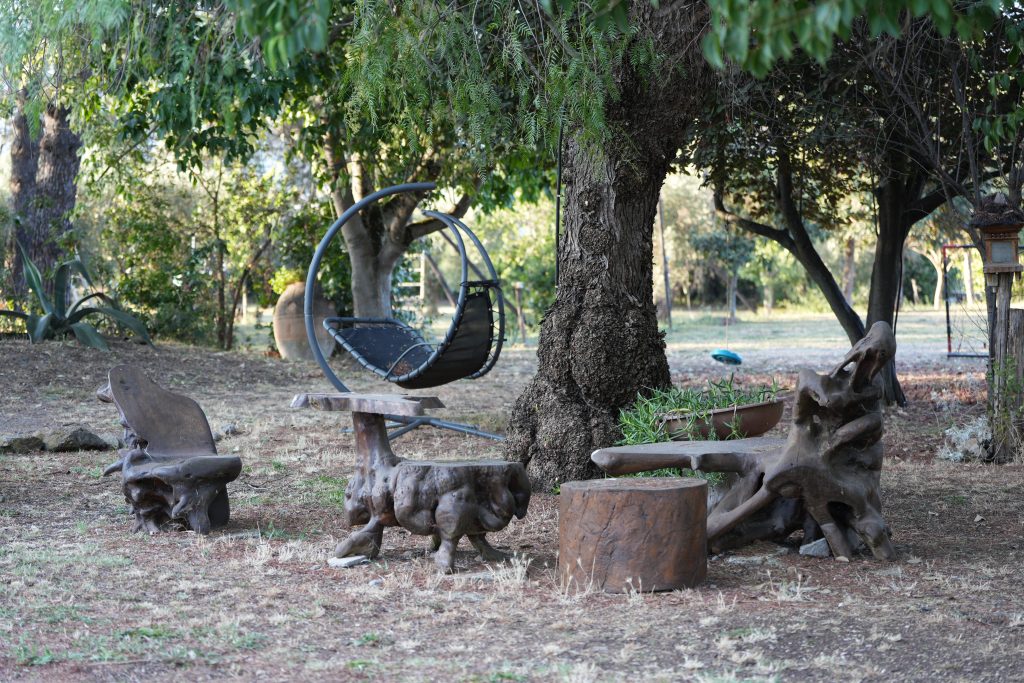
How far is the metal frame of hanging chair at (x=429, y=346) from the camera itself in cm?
697

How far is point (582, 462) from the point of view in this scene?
556 cm

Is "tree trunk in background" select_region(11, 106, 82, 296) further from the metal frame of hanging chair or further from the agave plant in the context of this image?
the metal frame of hanging chair

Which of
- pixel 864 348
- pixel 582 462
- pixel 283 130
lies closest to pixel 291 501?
pixel 582 462

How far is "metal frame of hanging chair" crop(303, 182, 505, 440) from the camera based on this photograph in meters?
6.97

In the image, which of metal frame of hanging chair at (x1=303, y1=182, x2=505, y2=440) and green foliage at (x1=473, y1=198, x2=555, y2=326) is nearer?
metal frame of hanging chair at (x1=303, y1=182, x2=505, y2=440)

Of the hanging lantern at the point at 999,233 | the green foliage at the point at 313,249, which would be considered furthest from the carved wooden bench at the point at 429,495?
the green foliage at the point at 313,249

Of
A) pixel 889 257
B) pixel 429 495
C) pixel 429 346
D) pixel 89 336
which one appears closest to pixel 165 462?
pixel 429 495

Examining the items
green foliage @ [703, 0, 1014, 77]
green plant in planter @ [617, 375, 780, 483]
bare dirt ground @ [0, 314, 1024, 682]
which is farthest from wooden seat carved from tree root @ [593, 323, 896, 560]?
green foliage @ [703, 0, 1014, 77]

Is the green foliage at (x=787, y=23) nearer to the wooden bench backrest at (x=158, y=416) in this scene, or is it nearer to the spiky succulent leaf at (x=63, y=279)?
the wooden bench backrest at (x=158, y=416)

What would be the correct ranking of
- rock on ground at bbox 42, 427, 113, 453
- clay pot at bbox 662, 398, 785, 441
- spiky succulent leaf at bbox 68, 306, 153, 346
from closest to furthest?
clay pot at bbox 662, 398, 785, 441
rock on ground at bbox 42, 427, 113, 453
spiky succulent leaf at bbox 68, 306, 153, 346

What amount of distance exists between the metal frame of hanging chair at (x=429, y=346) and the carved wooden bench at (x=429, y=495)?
8.64 feet

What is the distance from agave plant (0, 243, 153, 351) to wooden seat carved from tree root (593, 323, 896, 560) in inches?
350

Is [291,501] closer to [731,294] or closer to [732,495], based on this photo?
[732,495]

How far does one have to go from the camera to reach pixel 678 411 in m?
5.08
